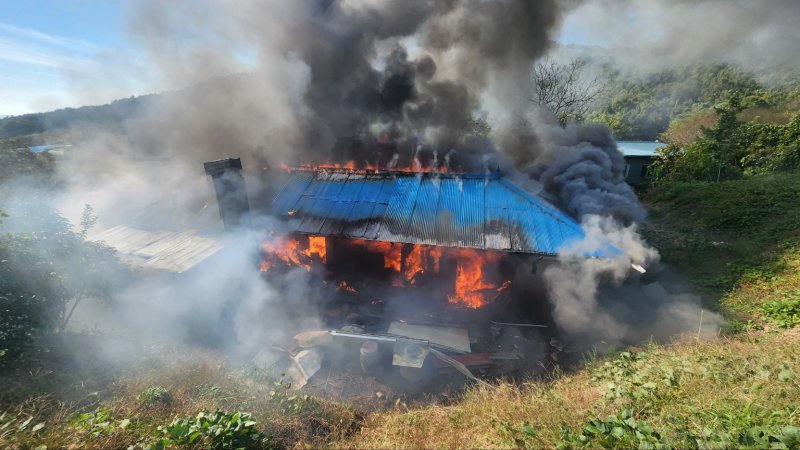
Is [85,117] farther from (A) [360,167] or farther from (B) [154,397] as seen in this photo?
(B) [154,397]

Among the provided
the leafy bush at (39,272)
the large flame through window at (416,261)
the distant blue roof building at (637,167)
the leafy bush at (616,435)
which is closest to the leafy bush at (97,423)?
the leafy bush at (39,272)

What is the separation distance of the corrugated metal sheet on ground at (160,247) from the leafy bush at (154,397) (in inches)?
147

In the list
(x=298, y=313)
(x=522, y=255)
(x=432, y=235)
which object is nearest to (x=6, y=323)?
(x=298, y=313)

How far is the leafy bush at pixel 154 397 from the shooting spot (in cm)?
664

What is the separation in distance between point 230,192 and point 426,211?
7.26 m

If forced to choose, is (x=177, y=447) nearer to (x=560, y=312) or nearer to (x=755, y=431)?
(x=755, y=431)

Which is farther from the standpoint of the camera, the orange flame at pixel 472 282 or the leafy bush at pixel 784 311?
the orange flame at pixel 472 282

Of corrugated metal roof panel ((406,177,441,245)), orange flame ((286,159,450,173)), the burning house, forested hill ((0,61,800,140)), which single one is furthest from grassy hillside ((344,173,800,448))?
forested hill ((0,61,800,140))

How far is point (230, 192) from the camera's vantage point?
11.8 m

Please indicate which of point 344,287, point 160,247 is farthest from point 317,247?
point 160,247

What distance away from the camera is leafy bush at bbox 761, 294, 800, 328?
9.18 m

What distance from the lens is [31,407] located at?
6.04 m

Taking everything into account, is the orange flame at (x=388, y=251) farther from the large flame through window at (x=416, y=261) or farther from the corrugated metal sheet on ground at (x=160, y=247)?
the corrugated metal sheet on ground at (x=160, y=247)

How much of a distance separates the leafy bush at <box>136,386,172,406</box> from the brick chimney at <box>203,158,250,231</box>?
6.13m
